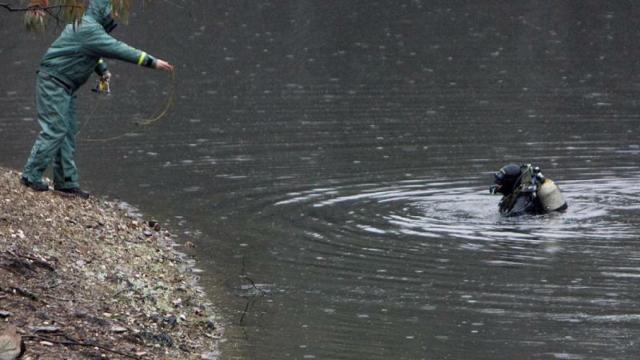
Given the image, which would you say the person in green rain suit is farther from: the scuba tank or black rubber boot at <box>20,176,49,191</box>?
the scuba tank

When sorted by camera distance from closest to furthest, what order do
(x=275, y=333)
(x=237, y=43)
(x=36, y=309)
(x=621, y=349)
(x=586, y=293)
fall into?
(x=36, y=309)
(x=621, y=349)
(x=275, y=333)
(x=586, y=293)
(x=237, y=43)

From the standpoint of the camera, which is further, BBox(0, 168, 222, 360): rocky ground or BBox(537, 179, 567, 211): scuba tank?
BBox(537, 179, 567, 211): scuba tank

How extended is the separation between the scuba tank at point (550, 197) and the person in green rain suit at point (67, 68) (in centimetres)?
508

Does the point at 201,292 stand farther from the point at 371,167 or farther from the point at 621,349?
the point at 371,167

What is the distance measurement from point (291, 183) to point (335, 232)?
3336 millimetres

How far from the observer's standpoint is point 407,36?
39.8m

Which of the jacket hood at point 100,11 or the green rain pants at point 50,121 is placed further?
the green rain pants at point 50,121

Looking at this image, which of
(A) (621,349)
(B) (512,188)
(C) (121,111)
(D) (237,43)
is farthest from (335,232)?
(D) (237,43)

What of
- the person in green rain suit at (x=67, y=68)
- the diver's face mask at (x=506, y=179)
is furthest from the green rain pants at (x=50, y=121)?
the diver's face mask at (x=506, y=179)

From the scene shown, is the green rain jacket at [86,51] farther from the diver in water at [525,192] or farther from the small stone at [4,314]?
the diver in water at [525,192]

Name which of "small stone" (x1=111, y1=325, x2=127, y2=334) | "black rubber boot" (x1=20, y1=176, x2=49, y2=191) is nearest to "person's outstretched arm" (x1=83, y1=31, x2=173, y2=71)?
"black rubber boot" (x1=20, y1=176, x2=49, y2=191)

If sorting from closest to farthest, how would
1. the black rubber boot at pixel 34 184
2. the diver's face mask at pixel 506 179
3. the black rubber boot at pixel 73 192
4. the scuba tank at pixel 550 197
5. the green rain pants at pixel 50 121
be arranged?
the green rain pants at pixel 50 121, the black rubber boot at pixel 34 184, the black rubber boot at pixel 73 192, the diver's face mask at pixel 506 179, the scuba tank at pixel 550 197

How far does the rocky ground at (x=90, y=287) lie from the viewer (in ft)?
31.6

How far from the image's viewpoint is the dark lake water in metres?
11.7
